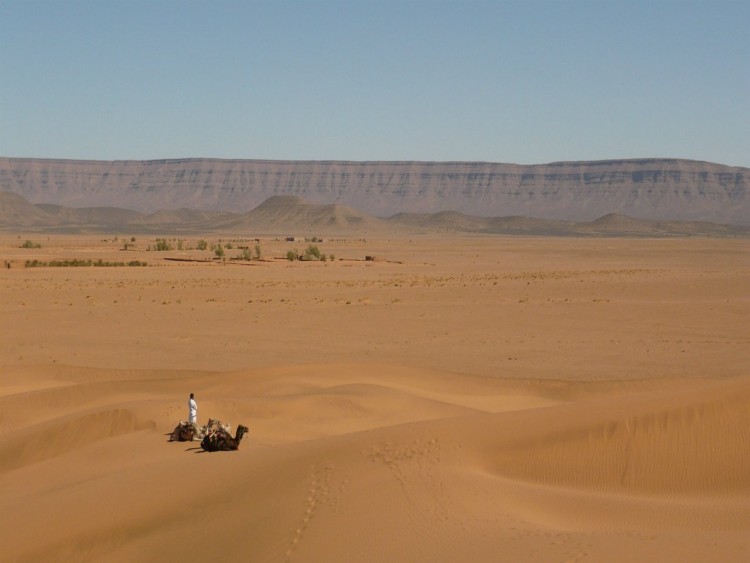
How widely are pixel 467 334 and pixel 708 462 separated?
17668 millimetres

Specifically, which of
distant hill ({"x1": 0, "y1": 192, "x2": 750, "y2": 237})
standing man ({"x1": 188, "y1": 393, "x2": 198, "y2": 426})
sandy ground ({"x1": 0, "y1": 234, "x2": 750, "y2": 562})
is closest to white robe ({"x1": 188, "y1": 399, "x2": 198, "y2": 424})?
standing man ({"x1": 188, "y1": 393, "x2": 198, "y2": 426})

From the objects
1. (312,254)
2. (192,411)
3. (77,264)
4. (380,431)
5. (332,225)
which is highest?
(332,225)

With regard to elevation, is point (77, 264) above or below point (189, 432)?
above

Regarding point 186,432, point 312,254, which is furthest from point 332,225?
point 186,432

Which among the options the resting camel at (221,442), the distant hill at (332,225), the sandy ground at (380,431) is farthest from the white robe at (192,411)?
the distant hill at (332,225)

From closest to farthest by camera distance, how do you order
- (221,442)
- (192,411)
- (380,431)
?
(380,431) → (221,442) → (192,411)

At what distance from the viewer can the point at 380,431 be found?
1145 cm

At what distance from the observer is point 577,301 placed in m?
37.8

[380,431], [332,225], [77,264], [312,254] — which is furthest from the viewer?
[332,225]

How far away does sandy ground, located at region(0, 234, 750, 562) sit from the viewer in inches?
363

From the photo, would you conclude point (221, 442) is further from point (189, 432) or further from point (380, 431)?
point (380, 431)

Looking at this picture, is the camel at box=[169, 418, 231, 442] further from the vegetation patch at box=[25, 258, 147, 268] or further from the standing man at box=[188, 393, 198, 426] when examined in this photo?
the vegetation patch at box=[25, 258, 147, 268]

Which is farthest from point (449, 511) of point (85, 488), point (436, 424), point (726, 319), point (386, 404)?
point (726, 319)

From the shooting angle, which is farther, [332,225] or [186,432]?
[332,225]
